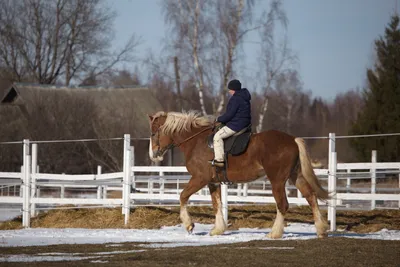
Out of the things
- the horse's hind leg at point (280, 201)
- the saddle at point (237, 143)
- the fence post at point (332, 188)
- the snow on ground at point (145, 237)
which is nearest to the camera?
the snow on ground at point (145, 237)

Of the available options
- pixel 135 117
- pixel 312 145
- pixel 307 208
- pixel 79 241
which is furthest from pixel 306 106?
pixel 79 241

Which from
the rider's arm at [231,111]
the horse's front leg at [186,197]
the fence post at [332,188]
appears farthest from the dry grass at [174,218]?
the rider's arm at [231,111]

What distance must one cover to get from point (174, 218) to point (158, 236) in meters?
2.99

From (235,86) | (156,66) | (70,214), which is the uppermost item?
(156,66)

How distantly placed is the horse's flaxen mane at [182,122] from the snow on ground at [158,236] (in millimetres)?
1967

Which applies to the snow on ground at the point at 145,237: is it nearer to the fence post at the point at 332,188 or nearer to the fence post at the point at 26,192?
the fence post at the point at 332,188

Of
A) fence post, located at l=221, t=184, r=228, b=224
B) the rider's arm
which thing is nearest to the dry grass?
fence post, located at l=221, t=184, r=228, b=224

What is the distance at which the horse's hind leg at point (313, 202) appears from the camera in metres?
11.7

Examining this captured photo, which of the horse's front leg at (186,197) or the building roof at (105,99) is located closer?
the horse's front leg at (186,197)

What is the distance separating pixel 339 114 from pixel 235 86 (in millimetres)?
69161

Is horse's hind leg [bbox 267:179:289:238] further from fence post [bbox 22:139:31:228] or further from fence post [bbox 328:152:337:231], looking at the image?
fence post [bbox 22:139:31:228]

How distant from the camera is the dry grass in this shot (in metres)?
14.8

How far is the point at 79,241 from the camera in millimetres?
11883

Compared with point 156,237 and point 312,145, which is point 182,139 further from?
point 312,145
